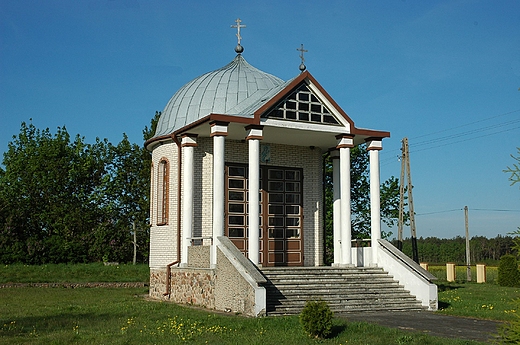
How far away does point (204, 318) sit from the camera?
40.3ft

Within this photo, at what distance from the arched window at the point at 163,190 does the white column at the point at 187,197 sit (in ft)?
5.70

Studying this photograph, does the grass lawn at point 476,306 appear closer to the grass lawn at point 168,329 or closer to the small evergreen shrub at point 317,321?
the grass lawn at point 168,329

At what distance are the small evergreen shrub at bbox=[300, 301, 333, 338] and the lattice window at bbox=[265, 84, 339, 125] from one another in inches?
284

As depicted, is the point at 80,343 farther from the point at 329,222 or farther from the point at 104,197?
the point at 104,197

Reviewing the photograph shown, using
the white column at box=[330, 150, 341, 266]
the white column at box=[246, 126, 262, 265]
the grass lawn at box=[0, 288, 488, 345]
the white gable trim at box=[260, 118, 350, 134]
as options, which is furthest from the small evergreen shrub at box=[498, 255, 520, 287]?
the grass lawn at box=[0, 288, 488, 345]

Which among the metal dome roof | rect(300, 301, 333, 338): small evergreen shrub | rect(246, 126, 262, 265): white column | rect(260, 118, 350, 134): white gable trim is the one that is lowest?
rect(300, 301, 333, 338): small evergreen shrub

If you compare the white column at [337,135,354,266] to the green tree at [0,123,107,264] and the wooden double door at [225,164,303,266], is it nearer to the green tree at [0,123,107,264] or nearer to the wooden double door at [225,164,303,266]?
the wooden double door at [225,164,303,266]

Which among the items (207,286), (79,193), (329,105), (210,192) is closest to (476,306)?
(329,105)

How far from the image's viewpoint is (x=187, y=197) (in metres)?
16.8

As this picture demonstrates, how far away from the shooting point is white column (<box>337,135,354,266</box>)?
17031 mm

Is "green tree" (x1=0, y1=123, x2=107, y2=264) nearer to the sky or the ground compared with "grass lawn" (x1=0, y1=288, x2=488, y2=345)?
nearer to the sky

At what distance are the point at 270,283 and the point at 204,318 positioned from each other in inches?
88.1

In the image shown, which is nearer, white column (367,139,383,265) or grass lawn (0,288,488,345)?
grass lawn (0,288,488,345)

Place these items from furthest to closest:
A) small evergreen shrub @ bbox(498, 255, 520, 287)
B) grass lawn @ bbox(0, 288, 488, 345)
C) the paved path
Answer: small evergreen shrub @ bbox(498, 255, 520, 287)
the paved path
grass lawn @ bbox(0, 288, 488, 345)
